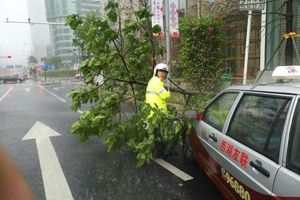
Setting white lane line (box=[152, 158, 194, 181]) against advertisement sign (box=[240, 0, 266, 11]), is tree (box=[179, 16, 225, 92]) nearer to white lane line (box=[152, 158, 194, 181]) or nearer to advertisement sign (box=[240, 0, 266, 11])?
advertisement sign (box=[240, 0, 266, 11])

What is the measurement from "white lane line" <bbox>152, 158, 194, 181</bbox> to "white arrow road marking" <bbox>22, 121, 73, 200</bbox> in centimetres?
Answer: 163

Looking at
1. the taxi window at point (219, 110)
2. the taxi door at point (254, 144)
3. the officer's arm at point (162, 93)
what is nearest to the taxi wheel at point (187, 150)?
the officer's arm at point (162, 93)

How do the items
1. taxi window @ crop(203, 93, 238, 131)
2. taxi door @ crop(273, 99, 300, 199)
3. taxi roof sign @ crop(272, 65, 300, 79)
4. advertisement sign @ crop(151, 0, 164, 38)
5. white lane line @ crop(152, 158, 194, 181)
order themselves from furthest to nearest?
advertisement sign @ crop(151, 0, 164, 38) < white lane line @ crop(152, 158, 194, 181) < taxi window @ crop(203, 93, 238, 131) < taxi roof sign @ crop(272, 65, 300, 79) < taxi door @ crop(273, 99, 300, 199)

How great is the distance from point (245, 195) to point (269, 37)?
1098 cm

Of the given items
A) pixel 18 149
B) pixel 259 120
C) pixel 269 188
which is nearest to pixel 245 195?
pixel 269 188

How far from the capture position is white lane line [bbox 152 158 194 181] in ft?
16.4

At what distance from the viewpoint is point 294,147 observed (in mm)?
2326

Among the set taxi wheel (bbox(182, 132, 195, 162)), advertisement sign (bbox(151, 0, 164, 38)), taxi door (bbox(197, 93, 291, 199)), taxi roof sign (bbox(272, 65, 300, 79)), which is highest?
advertisement sign (bbox(151, 0, 164, 38))

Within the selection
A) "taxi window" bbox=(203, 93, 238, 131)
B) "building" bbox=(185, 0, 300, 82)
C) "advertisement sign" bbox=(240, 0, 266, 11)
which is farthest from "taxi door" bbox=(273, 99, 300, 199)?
"building" bbox=(185, 0, 300, 82)

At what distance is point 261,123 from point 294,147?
63cm

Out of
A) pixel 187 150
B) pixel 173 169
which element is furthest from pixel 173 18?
pixel 173 169

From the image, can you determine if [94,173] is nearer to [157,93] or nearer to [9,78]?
[157,93]

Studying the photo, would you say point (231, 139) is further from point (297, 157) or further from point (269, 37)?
point (269, 37)

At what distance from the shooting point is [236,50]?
54.1 feet
